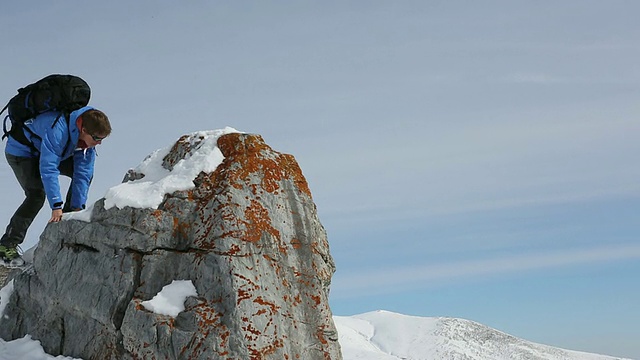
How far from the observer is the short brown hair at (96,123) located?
12297 mm

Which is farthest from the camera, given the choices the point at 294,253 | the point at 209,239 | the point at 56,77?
the point at 56,77

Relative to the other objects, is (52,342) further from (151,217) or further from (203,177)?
(203,177)

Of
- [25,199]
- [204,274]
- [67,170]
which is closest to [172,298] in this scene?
[204,274]

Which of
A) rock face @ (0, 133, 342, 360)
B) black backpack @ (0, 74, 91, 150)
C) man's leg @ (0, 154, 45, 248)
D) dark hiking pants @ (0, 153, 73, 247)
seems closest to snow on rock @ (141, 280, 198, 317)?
rock face @ (0, 133, 342, 360)

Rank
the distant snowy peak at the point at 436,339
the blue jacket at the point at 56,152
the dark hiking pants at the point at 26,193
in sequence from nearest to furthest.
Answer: the blue jacket at the point at 56,152, the dark hiking pants at the point at 26,193, the distant snowy peak at the point at 436,339

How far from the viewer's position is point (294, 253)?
37.3 feet

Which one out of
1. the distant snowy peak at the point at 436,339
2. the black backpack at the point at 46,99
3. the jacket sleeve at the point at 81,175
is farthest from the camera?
the distant snowy peak at the point at 436,339

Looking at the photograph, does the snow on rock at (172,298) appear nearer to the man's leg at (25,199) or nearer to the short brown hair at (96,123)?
the short brown hair at (96,123)

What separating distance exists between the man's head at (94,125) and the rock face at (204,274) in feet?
5.34

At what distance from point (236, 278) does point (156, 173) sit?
2.96 meters

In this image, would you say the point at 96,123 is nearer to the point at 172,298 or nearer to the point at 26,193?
the point at 26,193

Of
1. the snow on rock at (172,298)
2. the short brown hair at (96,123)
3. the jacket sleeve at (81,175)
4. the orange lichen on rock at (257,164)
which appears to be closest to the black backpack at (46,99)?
the short brown hair at (96,123)

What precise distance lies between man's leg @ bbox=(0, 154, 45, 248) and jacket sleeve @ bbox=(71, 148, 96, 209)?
80 centimetres

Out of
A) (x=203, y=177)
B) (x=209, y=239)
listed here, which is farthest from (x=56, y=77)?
(x=209, y=239)
